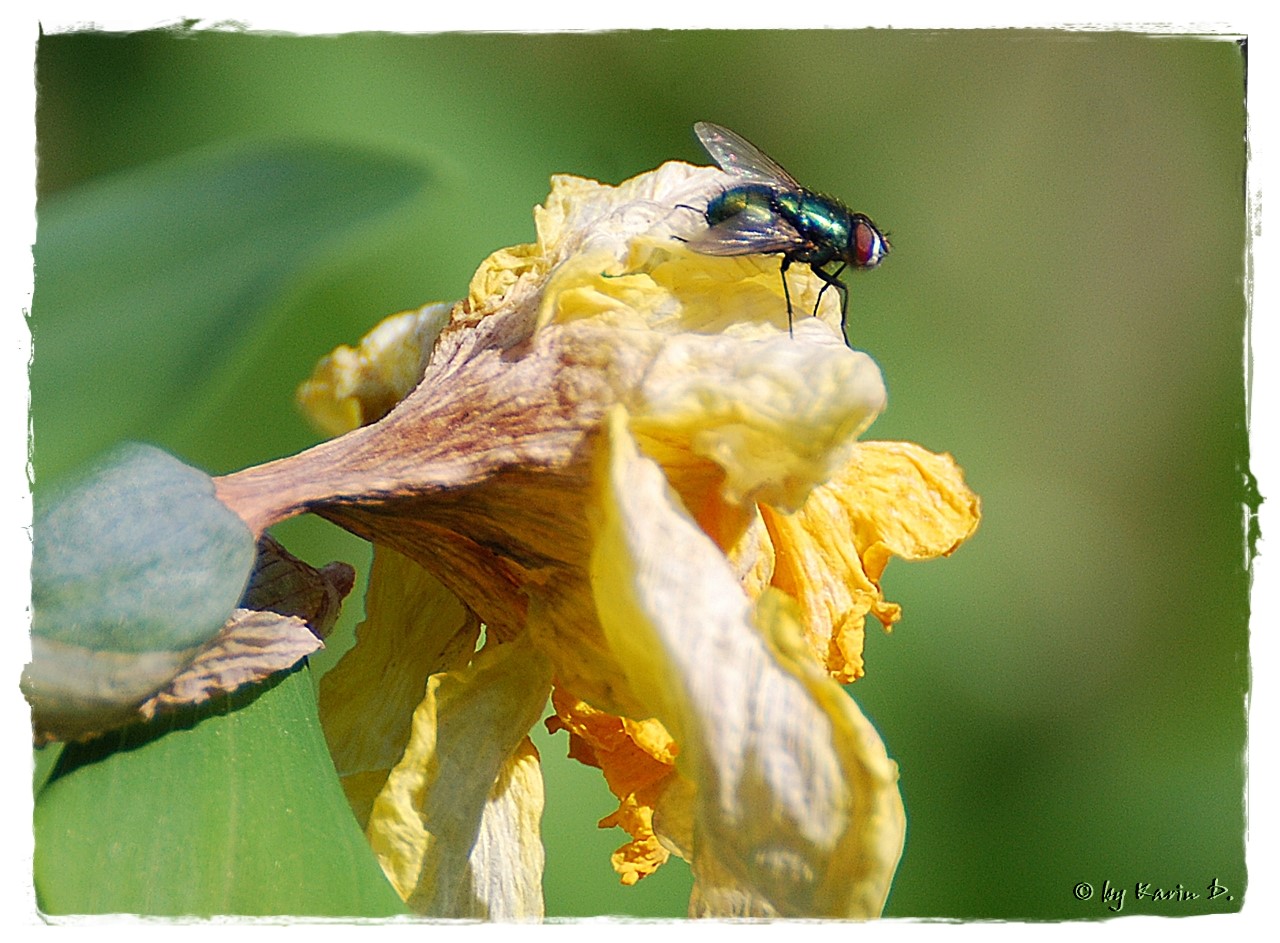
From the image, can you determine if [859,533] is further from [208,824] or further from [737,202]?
[208,824]

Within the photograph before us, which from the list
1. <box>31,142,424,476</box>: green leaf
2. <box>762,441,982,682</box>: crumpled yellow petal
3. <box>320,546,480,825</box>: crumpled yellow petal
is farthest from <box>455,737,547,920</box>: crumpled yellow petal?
<box>31,142,424,476</box>: green leaf

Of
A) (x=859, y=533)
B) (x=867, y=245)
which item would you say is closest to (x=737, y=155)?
(x=867, y=245)

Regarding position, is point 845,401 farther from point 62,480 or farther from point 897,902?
point 897,902

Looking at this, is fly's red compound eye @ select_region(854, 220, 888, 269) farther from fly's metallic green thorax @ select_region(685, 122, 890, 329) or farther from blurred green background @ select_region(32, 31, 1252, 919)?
blurred green background @ select_region(32, 31, 1252, 919)


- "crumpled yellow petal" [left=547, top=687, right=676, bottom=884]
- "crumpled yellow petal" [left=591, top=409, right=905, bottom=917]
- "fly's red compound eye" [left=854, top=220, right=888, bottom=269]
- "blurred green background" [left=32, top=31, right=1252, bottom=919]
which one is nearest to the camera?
"crumpled yellow petal" [left=591, top=409, right=905, bottom=917]

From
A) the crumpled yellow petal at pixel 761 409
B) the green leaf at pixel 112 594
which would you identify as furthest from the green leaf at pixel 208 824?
the crumpled yellow petal at pixel 761 409
